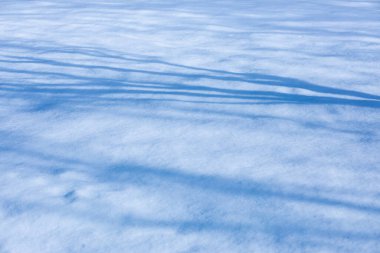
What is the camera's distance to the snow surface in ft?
5.92

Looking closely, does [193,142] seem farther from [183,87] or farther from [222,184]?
[183,87]

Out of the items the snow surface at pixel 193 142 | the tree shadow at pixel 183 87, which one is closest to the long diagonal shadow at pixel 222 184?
the snow surface at pixel 193 142

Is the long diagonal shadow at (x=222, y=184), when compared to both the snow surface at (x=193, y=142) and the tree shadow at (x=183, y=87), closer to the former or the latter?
the snow surface at (x=193, y=142)

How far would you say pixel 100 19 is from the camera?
6098mm

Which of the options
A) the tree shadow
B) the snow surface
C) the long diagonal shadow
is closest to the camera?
the snow surface

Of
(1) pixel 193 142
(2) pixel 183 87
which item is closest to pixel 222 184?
(1) pixel 193 142

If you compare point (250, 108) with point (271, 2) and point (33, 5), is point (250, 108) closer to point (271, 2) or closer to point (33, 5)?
point (271, 2)

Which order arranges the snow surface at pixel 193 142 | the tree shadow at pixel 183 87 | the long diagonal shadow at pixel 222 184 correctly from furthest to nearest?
the tree shadow at pixel 183 87 < the long diagonal shadow at pixel 222 184 < the snow surface at pixel 193 142

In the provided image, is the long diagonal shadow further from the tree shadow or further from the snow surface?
the tree shadow

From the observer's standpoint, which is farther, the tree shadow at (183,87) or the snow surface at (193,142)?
the tree shadow at (183,87)

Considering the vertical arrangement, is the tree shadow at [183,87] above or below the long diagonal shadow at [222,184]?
above

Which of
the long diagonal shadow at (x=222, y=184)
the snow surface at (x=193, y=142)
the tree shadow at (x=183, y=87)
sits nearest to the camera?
the snow surface at (x=193, y=142)

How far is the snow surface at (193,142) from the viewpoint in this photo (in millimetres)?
1806

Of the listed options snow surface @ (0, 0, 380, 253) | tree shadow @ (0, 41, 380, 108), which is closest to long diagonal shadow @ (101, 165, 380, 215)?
snow surface @ (0, 0, 380, 253)
